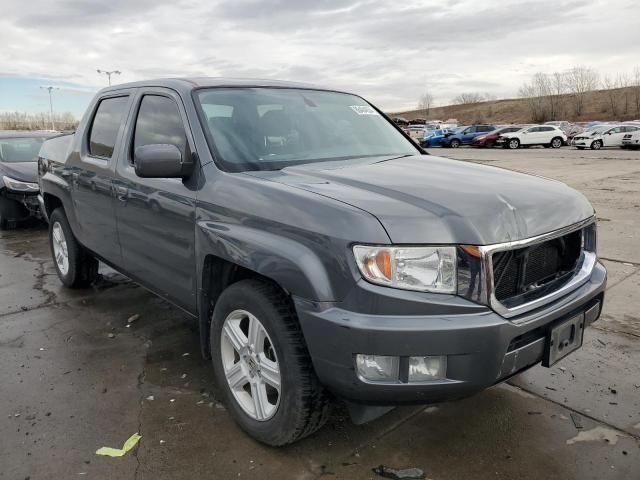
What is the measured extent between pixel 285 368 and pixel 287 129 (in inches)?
61.6

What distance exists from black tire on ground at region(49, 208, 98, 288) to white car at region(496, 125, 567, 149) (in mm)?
32195

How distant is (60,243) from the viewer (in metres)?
5.34

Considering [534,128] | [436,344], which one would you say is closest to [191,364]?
[436,344]

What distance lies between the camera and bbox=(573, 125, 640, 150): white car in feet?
98.6

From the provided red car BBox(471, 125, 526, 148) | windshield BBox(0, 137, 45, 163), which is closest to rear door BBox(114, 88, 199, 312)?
windshield BBox(0, 137, 45, 163)

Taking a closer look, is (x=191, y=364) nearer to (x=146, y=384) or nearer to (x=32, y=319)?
(x=146, y=384)

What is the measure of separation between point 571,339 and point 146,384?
2.44 metres

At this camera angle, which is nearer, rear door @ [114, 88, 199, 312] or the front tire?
rear door @ [114, 88, 199, 312]

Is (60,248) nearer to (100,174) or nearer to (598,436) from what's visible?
(100,174)

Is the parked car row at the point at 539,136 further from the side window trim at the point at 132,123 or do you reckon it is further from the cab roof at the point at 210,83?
the side window trim at the point at 132,123

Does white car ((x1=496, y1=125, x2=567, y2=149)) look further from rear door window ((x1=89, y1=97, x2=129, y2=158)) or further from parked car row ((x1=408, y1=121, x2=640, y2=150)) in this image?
rear door window ((x1=89, y1=97, x2=129, y2=158))

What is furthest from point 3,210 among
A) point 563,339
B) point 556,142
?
point 556,142

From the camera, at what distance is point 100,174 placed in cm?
407

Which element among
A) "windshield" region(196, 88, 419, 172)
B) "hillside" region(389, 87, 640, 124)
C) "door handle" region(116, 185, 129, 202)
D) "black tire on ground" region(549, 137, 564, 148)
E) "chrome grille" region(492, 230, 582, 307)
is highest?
"hillside" region(389, 87, 640, 124)
